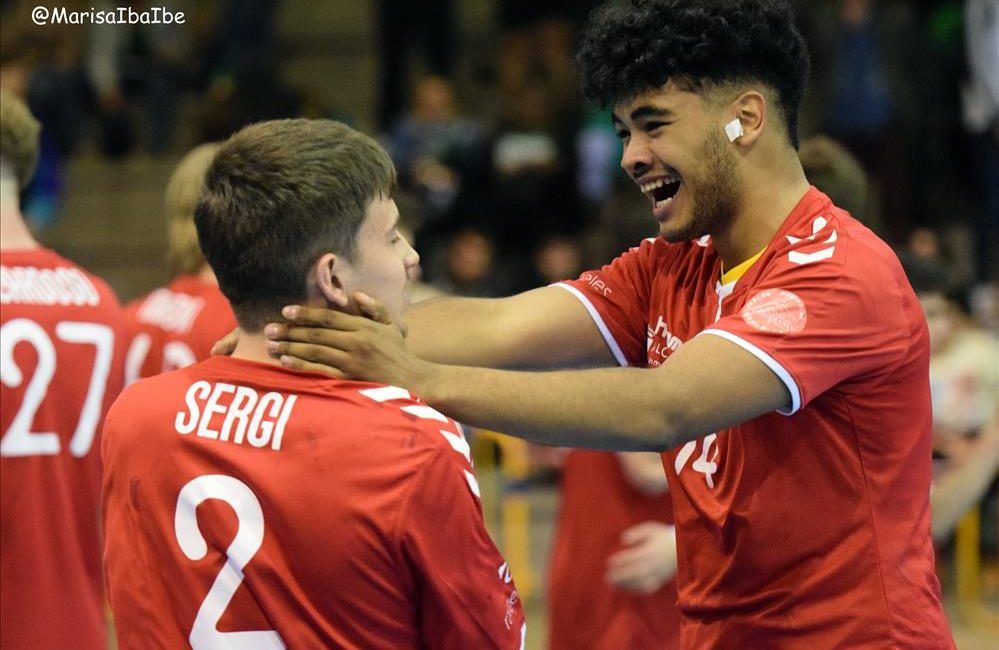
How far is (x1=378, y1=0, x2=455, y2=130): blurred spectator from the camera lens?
12516 mm

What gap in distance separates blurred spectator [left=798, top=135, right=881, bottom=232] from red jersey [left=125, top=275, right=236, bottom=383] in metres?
1.74

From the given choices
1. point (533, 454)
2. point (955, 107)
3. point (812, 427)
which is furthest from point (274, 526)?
point (955, 107)

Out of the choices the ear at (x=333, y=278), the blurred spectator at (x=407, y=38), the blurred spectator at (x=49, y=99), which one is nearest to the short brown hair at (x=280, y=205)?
the ear at (x=333, y=278)

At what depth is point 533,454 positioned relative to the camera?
9.18 m

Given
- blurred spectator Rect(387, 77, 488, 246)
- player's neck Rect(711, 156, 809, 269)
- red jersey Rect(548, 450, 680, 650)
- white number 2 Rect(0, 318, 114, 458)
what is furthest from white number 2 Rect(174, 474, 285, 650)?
blurred spectator Rect(387, 77, 488, 246)

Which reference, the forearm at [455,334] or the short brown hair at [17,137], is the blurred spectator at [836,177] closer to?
the forearm at [455,334]

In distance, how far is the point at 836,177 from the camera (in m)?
4.08

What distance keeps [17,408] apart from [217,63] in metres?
9.16

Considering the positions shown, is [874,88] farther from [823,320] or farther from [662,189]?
[823,320]

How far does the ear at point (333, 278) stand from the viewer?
2408 millimetres

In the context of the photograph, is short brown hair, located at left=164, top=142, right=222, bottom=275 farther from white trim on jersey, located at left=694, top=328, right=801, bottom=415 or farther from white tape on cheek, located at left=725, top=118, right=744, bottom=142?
white trim on jersey, located at left=694, top=328, right=801, bottom=415

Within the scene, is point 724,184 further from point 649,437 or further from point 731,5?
point 649,437

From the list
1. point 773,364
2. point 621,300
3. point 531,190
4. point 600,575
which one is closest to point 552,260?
point 531,190

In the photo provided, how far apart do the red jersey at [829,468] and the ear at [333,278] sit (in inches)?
27.5
